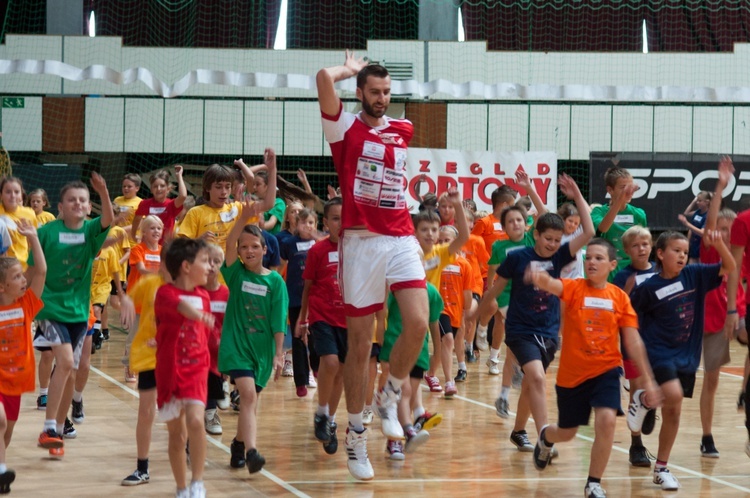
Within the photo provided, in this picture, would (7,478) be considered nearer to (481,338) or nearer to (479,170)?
(481,338)

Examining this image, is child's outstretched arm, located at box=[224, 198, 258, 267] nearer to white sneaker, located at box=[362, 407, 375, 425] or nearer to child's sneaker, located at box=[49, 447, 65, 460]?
child's sneaker, located at box=[49, 447, 65, 460]

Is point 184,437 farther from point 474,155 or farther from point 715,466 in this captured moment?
point 474,155

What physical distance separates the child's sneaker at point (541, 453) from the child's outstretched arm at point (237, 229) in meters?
2.41

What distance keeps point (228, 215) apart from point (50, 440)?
2.43 m

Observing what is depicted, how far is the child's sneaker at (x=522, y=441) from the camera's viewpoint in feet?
26.3

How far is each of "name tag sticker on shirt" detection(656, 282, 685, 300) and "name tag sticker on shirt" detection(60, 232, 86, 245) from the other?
13.5ft

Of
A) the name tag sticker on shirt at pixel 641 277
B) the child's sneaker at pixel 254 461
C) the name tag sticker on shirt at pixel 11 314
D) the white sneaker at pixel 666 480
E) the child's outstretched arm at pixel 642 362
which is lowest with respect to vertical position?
the white sneaker at pixel 666 480

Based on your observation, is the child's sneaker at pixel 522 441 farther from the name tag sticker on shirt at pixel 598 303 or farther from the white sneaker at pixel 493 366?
the white sneaker at pixel 493 366

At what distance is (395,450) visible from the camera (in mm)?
7711


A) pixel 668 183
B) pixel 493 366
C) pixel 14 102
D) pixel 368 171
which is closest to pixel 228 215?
pixel 368 171

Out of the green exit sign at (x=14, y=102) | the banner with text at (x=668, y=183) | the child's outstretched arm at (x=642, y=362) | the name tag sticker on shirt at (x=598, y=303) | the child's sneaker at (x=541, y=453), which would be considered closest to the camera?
the child's outstretched arm at (x=642, y=362)

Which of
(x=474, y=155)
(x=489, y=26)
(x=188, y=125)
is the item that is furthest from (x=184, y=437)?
(x=489, y=26)

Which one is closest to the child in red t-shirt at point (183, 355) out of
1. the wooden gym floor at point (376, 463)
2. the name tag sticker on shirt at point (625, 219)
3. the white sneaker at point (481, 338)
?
the wooden gym floor at point (376, 463)

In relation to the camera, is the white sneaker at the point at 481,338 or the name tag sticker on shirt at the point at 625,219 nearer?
the name tag sticker on shirt at the point at 625,219
